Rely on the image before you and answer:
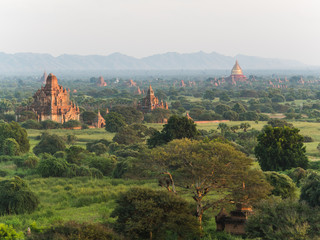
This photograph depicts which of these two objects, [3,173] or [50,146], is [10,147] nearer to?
[50,146]

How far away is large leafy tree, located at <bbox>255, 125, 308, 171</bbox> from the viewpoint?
121 ft

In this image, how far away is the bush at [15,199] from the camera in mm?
24516

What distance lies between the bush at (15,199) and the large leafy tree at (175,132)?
1943 cm

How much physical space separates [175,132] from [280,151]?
1059 cm

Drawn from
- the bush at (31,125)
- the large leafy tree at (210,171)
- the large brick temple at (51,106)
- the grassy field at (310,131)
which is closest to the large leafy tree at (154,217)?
the large leafy tree at (210,171)

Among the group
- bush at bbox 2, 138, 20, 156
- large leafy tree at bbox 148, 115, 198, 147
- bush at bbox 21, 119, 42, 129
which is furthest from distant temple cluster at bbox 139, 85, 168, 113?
bush at bbox 2, 138, 20, 156

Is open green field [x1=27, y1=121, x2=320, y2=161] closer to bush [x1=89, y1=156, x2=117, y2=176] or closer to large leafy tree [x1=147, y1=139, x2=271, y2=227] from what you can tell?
bush [x1=89, y1=156, x2=117, y2=176]

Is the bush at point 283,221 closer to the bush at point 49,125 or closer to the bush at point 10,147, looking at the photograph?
the bush at point 10,147

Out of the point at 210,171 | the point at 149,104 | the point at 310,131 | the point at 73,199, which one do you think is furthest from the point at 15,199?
the point at 149,104

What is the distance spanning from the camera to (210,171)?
2102cm

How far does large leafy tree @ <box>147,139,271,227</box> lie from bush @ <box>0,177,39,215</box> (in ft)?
23.3

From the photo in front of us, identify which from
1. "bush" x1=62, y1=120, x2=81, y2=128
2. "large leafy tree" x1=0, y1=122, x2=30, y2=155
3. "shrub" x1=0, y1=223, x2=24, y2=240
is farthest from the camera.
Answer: "bush" x1=62, y1=120, x2=81, y2=128

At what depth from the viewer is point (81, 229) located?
640 inches

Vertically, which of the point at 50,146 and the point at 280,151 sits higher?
the point at 280,151
